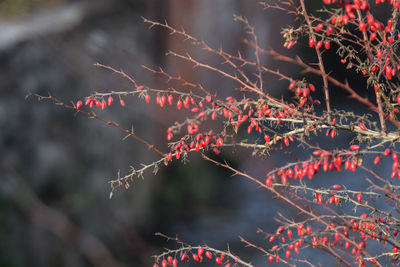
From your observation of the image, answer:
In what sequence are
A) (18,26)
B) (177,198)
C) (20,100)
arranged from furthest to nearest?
(177,198) < (18,26) < (20,100)

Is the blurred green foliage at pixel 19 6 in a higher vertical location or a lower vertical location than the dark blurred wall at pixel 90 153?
higher

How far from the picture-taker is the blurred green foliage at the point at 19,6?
6.57 meters

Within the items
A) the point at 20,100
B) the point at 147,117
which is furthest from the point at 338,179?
the point at 20,100

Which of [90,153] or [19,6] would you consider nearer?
[90,153]

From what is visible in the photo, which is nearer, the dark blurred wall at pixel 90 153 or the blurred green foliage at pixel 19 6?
the dark blurred wall at pixel 90 153

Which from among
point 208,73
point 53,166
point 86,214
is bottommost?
point 86,214

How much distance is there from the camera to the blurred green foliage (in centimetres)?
657

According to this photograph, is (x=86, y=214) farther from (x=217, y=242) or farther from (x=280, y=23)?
(x=280, y=23)

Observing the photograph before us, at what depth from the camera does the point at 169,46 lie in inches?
275

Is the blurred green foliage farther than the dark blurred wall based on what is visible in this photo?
Yes

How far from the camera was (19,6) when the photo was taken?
677 cm

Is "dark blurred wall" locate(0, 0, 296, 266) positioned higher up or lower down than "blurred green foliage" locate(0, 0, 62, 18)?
lower down

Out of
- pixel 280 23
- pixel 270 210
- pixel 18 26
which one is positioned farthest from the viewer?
pixel 280 23

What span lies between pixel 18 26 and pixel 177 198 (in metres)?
3.48
